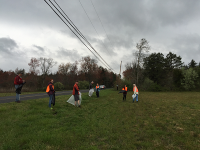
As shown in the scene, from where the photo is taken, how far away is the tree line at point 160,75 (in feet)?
126

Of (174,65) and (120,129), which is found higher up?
(174,65)

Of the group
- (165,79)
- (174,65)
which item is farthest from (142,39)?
(174,65)

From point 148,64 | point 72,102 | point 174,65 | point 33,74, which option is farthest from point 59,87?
point 174,65

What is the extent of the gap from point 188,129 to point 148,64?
134ft

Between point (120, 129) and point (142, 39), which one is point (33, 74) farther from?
point (120, 129)

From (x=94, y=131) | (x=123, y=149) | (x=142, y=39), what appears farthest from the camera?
(x=142, y=39)

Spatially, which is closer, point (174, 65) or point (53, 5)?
A: point (53, 5)

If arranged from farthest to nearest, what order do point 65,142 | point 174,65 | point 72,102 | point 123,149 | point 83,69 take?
point 83,69, point 174,65, point 72,102, point 65,142, point 123,149

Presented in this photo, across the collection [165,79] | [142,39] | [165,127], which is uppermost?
[142,39]

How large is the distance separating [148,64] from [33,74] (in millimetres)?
39883

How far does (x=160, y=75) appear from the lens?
42.5 metres

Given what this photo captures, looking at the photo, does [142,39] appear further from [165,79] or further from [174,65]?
[174,65]

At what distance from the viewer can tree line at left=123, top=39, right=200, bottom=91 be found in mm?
38344

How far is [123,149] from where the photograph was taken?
11.8 feet
